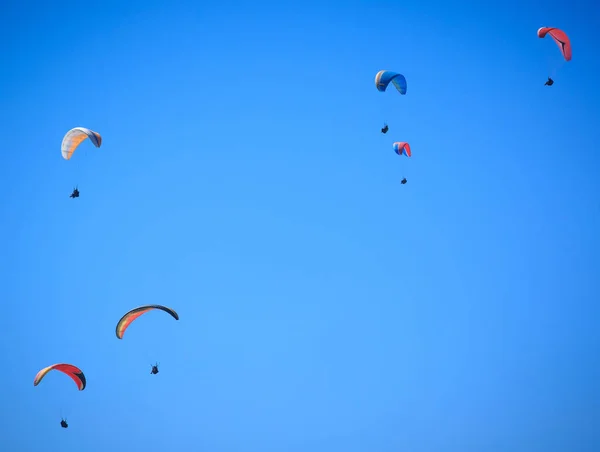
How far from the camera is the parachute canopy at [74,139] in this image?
45.3 metres

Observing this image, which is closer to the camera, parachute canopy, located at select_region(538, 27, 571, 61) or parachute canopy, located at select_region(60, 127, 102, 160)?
parachute canopy, located at select_region(538, 27, 571, 61)

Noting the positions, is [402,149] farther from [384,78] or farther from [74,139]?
[74,139]

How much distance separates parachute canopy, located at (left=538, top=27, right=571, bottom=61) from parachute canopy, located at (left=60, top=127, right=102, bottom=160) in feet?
93.6

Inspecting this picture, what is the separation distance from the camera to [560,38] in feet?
147

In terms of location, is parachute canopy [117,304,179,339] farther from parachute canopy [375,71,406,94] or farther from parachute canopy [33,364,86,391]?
parachute canopy [375,71,406,94]

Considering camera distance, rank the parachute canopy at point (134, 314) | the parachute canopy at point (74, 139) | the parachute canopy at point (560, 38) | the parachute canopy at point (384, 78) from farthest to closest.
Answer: the parachute canopy at point (384, 78) < the parachute canopy at point (74, 139) < the parachute canopy at point (560, 38) < the parachute canopy at point (134, 314)

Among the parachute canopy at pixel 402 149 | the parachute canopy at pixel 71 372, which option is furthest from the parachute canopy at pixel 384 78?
the parachute canopy at pixel 71 372

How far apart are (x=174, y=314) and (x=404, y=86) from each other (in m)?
22.4

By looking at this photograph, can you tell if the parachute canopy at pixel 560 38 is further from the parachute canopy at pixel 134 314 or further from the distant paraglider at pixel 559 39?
the parachute canopy at pixel 134 314

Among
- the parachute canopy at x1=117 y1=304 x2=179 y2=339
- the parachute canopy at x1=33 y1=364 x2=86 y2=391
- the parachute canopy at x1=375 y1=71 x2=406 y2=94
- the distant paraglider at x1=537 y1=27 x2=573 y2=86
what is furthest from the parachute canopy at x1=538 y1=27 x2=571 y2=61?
the parachute canopy at x1=33 y1=364 x2=86 y2=391

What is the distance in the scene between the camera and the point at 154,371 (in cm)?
4406

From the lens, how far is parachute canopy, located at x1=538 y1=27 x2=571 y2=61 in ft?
145

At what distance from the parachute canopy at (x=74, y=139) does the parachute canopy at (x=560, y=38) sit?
28.5 meters

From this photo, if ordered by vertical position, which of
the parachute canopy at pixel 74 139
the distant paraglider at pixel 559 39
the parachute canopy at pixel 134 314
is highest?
the distant paraglider at pixel 559 39
